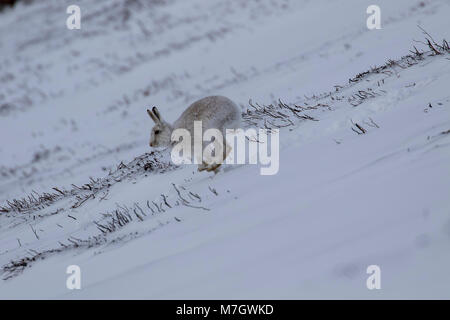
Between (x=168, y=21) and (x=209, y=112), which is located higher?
(x=168, y=21)

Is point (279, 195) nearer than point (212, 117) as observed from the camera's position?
Yes

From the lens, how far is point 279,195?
13.8 ft

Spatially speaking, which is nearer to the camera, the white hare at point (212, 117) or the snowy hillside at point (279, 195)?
the snowy hillside at point (279, 195)

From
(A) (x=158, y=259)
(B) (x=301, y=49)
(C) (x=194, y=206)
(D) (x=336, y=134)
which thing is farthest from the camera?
(B) (x=301, y=49)

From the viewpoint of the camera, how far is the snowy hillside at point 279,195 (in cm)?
290

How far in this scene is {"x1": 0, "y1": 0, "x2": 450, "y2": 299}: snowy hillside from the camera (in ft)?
9.50

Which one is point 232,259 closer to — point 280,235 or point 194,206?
point 280,235

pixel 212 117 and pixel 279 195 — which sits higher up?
pixel 212 117

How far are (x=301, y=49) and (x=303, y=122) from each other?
9.99 meters

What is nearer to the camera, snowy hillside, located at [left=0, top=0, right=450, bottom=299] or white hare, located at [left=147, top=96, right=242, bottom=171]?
snowy hillside, located at [left=0, top=0, right=450, bottom=299]

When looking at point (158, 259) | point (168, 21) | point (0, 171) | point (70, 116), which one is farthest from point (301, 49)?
point (158, 259)

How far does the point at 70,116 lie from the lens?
17062mm
